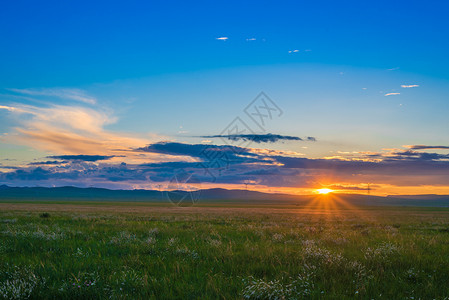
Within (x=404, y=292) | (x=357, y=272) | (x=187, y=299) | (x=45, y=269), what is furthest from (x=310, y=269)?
(x=45, y=269)

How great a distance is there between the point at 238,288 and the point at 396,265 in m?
4.04

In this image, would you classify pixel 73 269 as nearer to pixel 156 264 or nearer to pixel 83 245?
pixel 156 264

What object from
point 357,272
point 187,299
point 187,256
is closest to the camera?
point 187,299

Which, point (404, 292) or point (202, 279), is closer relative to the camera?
point (404, 292)

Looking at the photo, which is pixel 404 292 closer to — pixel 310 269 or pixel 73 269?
pixel 310 269

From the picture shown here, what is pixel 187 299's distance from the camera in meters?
4.78

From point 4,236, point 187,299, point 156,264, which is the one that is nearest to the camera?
point 187,299

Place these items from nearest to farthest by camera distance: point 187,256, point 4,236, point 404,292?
point 404,292 < point 187,256 < point 4,236

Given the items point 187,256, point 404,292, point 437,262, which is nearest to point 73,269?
point 187,256

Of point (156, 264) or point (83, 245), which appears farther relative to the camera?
point (83, 245)

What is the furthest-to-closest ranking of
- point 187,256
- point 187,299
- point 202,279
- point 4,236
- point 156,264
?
point 4,236
point 187,256
point 156,264
point 202,279
point 187,299

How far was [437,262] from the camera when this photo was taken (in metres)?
7.36

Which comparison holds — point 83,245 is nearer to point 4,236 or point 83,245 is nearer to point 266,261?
point 4,236

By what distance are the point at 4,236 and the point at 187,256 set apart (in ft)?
25.0
